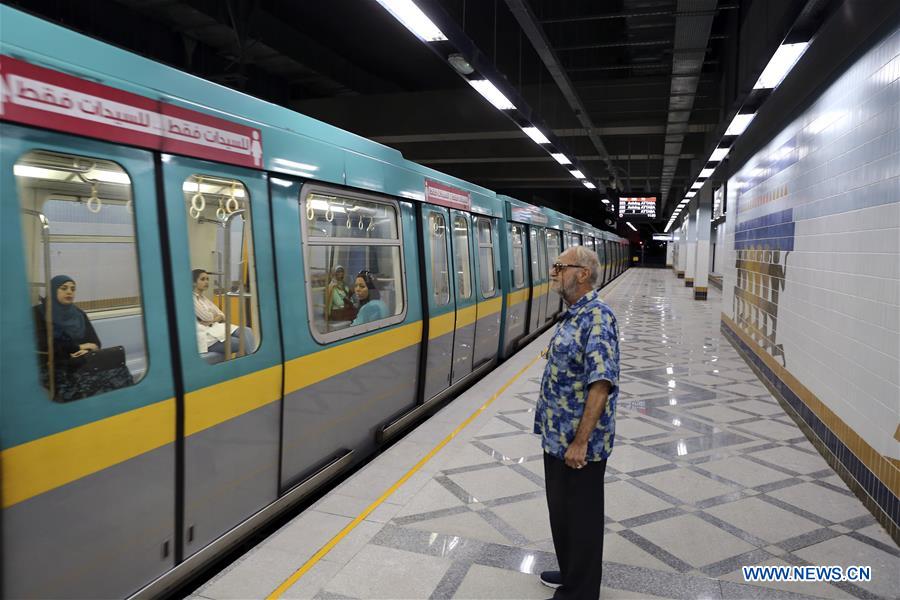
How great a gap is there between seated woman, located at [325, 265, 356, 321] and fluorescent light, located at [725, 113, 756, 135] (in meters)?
4.70

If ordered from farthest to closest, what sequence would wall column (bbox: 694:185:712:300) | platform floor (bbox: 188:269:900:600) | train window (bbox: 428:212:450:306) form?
wall column (bbox: 694:185:712:300) < train window (bbox: 428:212:450:306) < platform floor (bbox: 188:269:900:600)

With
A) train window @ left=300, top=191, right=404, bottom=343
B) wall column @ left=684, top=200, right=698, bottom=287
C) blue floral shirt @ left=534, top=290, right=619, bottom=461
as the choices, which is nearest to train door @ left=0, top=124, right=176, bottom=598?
train window @ left=300, top=191, right=404, bottom=343

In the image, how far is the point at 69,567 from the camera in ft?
7.57

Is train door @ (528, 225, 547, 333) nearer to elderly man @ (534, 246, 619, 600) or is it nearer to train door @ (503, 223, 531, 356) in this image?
train door @ (503, 223, 531, 356)

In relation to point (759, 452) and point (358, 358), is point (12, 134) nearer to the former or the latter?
point (358, 358)

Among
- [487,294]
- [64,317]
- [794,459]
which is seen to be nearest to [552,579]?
[64,317]

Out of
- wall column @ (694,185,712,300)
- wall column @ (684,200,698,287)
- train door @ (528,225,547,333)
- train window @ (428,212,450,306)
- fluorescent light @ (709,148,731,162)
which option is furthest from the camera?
wall column @ (684,200,698,287)

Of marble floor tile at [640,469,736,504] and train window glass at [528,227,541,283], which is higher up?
train window glass at [528,227,541,283]

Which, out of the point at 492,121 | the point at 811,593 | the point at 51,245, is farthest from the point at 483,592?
the point at 492,121

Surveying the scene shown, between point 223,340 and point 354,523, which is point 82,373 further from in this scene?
point 354,523

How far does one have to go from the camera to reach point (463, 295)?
23.0ft

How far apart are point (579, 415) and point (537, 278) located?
8686mm

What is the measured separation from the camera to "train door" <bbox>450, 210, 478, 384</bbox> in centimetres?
676

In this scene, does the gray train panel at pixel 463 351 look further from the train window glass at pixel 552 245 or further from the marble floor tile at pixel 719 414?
the train window glass at pixel 552 245
